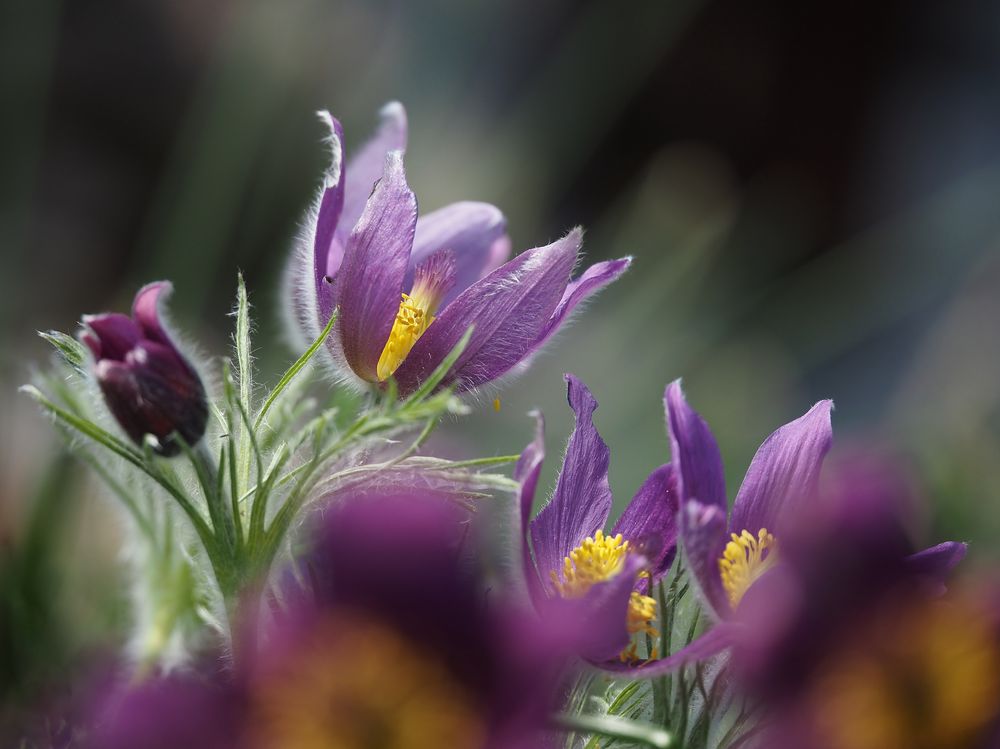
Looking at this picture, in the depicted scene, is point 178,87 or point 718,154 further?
point 718,154

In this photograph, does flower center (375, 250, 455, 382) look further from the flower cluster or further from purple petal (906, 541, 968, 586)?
purple petal (906, 541, 968, 586)

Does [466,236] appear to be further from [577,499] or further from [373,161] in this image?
[577,499]

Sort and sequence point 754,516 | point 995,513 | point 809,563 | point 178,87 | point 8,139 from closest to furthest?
point 809,563, point 754,516, point 995,513, point 8,139, point 178,87

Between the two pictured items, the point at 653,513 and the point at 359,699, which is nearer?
the point at 359,699

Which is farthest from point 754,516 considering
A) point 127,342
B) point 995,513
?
point 995,513

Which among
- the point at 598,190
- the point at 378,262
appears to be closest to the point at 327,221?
the point at 378,262

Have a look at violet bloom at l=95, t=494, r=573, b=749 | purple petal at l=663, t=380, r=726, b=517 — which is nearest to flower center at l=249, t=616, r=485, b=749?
violet bloom at l=95, t=494, r=573, b=749

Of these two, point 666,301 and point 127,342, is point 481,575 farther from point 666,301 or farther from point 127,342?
point 666,301

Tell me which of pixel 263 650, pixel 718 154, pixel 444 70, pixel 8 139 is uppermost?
pixel 718 154
